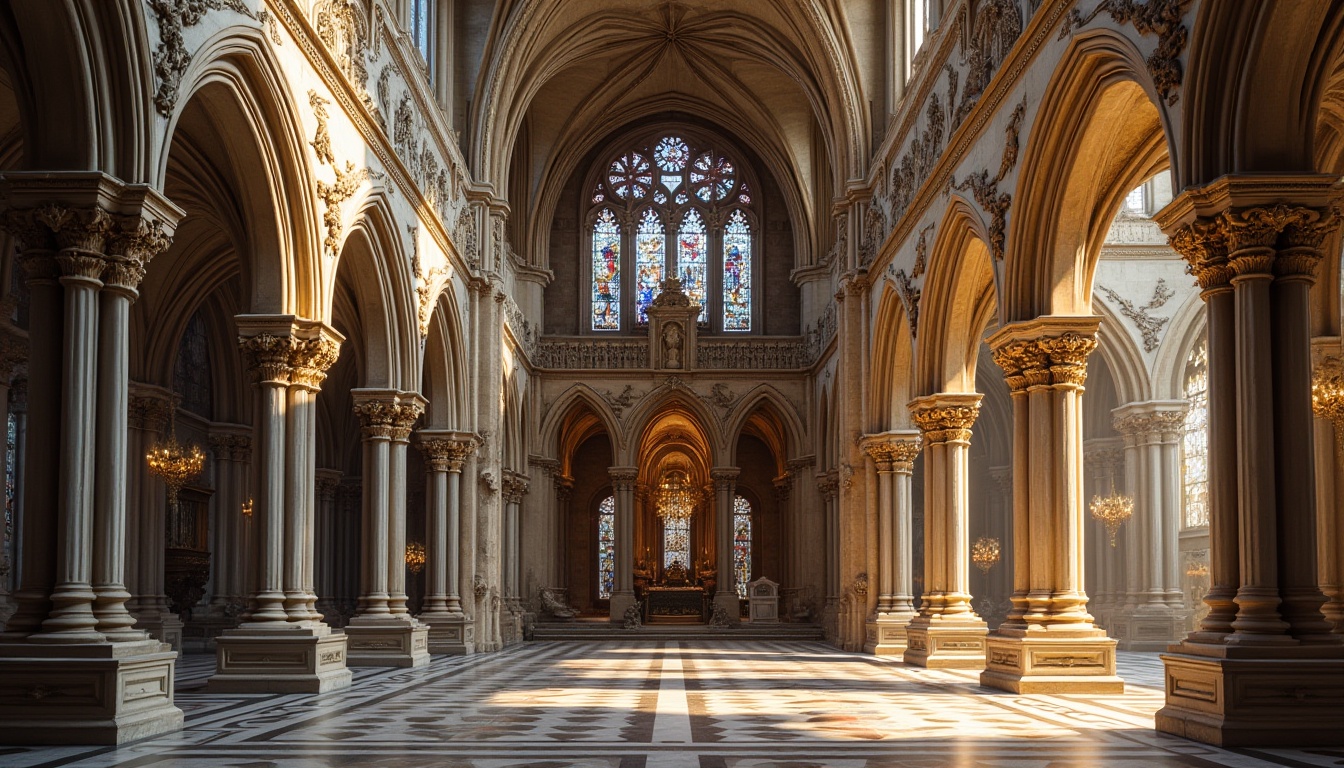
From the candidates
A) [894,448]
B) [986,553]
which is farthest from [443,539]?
[986,553]

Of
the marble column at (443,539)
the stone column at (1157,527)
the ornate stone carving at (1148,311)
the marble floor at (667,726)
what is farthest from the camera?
the ornate stone carving at (1148,311)

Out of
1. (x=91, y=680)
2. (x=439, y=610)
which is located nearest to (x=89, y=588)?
(x=91, y=680)

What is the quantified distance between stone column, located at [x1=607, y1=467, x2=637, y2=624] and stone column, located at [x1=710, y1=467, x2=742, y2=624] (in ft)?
8.01

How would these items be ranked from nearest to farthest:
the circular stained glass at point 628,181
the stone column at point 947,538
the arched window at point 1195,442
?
the stone column at point 947,538 → the arched window at point 1195,442 → the circular stained glass at point 628,181

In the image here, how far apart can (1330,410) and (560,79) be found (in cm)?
2636

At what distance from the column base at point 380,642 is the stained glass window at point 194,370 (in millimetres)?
8694

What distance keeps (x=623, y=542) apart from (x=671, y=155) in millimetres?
12095

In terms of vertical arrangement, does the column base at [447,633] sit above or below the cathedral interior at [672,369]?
below

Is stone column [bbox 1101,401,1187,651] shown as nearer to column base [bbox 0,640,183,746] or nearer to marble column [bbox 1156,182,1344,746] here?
marble column [bbox 1156,182,1344,746]

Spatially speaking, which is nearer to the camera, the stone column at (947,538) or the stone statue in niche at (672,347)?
the stone column at (947,538)

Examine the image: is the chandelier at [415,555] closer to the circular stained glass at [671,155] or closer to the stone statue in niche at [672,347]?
the stone statue in niche at [672,347]

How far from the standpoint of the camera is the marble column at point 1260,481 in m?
9.97

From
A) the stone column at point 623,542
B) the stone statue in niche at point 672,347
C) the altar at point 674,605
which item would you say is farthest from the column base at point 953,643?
the altar at point 674,605

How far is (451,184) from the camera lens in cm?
2620
